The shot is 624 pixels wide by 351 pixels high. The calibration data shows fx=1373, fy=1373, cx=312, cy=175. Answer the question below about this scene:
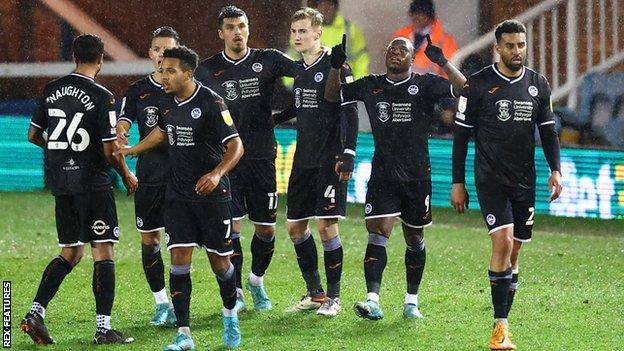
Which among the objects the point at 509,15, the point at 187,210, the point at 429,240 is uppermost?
the point at 509,15

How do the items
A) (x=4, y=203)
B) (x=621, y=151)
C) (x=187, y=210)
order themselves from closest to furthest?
(x=187, y=210) < (x=621, y=151) < (x=4, y=203)

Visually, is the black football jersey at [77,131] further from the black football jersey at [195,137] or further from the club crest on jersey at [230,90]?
the club crest on jersey at [230,90]

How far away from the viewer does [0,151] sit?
65.2 feet

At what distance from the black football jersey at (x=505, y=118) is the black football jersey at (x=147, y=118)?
91.0 inches

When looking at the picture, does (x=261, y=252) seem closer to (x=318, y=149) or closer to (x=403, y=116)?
(x=318, y=149)

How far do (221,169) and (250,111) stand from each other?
187 centimetres

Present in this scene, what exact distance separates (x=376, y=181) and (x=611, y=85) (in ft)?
29.3

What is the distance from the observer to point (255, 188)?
10883 mm

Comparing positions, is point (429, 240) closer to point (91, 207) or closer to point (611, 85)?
point (611, 85)

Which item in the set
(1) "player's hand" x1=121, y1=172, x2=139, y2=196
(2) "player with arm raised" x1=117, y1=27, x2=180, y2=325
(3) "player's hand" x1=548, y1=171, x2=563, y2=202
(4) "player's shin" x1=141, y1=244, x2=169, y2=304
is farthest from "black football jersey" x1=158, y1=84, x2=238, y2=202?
(3) "player's hand" x1=548, y1=171, x2=563, y2=202

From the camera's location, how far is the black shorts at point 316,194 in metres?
10.6

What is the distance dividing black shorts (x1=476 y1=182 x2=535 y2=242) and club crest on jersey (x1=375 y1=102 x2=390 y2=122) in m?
1.05

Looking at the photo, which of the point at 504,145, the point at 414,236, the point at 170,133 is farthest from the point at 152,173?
the point at 504,145

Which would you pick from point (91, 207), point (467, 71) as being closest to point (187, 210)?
point (91, 207)
